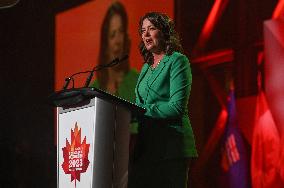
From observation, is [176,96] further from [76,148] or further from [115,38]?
[115,38]

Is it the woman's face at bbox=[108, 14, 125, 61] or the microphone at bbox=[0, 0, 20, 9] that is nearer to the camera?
the woman's face at bbox=[108, 14, 125, 61]

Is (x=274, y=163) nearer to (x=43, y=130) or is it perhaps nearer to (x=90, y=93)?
(x=90, y=93)

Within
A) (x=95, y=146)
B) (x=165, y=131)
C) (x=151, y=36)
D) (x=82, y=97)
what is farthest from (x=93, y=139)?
(x=151, y=36)

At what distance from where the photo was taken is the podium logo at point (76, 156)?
5.39ft

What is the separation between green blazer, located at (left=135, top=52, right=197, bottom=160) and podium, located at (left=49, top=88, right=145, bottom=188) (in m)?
0.07

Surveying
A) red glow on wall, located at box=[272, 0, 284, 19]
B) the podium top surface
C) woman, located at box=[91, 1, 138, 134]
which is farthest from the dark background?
the podium top surface

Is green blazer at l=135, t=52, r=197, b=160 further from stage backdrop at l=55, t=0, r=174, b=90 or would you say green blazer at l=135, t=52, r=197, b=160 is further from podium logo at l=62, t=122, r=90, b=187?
stage backdrop at l=55, t=0, r=174, b=90

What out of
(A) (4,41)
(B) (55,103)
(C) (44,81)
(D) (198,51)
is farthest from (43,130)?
(B) (55,103)

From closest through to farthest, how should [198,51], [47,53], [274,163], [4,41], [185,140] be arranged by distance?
[185,140], [274,163], [198,51], [47,53], [4,41]

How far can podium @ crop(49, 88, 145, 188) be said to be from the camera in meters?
1.62

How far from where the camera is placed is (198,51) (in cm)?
286

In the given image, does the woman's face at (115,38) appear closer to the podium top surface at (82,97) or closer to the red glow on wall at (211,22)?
the red glow on wall at (211,22)

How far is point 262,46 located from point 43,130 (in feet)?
5.61

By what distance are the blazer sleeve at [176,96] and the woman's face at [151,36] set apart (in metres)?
0.11
